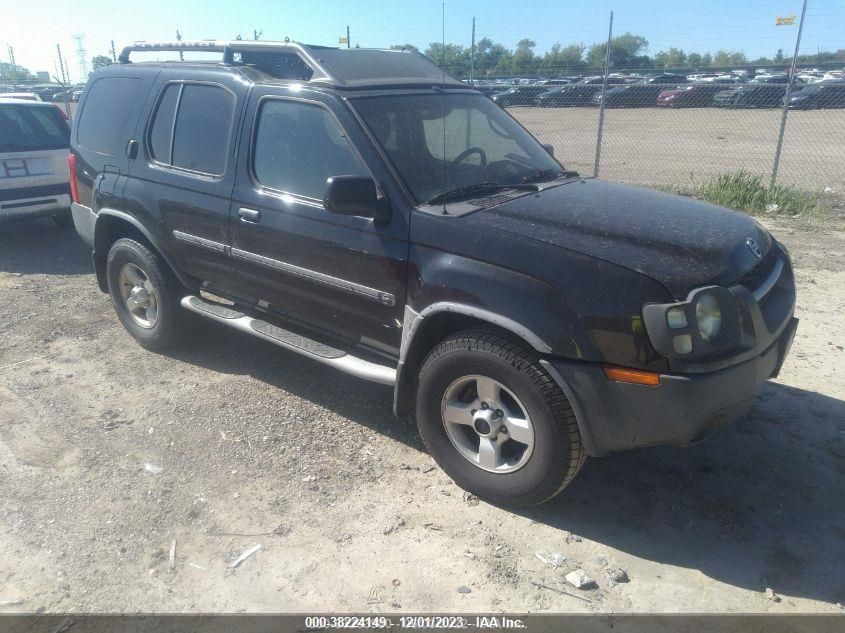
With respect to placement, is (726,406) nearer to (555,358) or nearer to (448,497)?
(555,358)

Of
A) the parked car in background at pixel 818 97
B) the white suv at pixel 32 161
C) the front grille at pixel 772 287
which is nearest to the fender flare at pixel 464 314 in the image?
the front grille at pixel 772 287

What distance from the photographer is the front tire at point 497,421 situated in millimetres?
2988

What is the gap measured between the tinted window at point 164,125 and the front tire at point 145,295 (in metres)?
0.70

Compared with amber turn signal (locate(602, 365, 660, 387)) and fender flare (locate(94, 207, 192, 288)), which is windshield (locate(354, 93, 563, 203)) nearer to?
amber turn signal (locate(602, 365, 660, 387))

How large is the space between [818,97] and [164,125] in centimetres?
2544

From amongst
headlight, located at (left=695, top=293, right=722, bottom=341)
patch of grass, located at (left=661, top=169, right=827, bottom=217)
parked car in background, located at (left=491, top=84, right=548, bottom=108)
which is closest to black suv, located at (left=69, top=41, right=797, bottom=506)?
headlight, located at (left=695, top=293, right=722, bottom=341)

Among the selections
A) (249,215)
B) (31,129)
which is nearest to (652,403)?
Answer: (249,215)

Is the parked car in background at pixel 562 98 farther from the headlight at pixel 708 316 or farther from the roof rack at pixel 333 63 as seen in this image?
the headlight at pixel 708 316

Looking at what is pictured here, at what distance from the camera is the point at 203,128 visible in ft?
14.5

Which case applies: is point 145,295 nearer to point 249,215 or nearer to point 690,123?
point 249,215

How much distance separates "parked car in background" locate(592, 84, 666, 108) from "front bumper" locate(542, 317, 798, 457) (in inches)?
808

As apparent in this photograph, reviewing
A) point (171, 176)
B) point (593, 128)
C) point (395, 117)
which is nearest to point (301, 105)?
point (395, 117)

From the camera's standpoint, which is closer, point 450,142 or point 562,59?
point 450,142

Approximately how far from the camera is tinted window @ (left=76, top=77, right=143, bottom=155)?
4.93 meters
